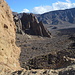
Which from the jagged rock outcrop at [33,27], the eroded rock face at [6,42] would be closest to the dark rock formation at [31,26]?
the jagged rock outcrop at [33,27]

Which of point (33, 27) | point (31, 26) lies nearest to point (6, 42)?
point (33, 27)

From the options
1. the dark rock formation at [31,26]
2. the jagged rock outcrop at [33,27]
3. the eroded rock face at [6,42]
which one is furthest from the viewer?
the jagged rock outcrop at [33,27]

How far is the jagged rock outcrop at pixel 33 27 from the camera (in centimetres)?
8138

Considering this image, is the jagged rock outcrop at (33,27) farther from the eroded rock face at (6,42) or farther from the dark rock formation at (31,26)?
the eroded rock face at (6,42)

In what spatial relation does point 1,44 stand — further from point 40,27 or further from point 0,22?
point 40,27

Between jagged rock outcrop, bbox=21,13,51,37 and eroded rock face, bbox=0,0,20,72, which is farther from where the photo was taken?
jagged rock outcrop, bbox=21,13,51,37

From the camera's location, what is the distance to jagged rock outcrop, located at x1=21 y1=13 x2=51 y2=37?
81375mm

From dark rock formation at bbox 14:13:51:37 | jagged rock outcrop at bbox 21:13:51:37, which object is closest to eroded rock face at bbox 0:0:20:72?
dark rock formation at bbox 14:13:51:37

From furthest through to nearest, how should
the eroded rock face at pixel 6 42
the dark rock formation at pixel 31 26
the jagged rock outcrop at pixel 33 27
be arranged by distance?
the jagged rock outcrop at pixel 33 27 < the dark rock formation at pixel 31 26 < the eroded rock face at pixel 6 42

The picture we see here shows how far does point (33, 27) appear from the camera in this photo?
83562 millimetres

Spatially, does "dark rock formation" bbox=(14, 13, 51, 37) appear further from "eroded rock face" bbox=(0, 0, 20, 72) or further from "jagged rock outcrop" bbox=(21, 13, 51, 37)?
"eroded rock face" bbox=(0, 0, 20, 72)

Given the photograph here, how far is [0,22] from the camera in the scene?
1233cm

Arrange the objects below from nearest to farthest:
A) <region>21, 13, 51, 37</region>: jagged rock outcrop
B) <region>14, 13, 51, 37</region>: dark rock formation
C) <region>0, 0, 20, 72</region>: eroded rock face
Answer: <region>0, 0, 20, 72</region>: eroded rock face, <region>14, 13, 51, 37</region>: dark rock formation, <region>21, 13, 51, 37</region>: jagged rock outcrop

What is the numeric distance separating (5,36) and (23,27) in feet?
239
